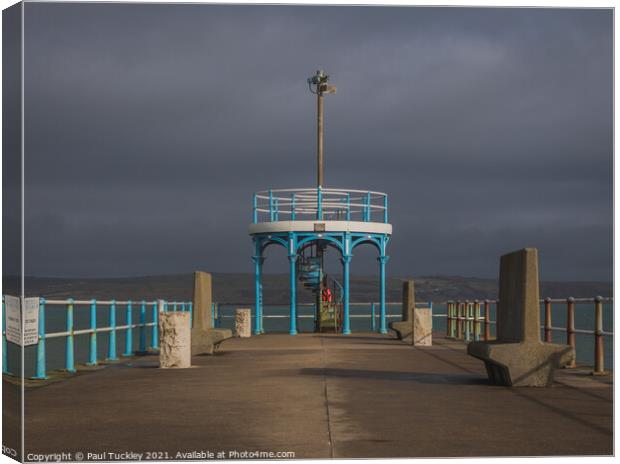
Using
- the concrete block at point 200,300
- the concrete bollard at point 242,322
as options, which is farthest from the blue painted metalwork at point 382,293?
the concrete block at point 200,300

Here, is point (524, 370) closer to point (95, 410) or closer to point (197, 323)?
point (95, 410)

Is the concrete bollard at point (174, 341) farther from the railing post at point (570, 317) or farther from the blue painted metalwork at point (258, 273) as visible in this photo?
the blue painted metalwork at point (258, 273)

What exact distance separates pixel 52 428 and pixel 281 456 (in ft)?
7.54

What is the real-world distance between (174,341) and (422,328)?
8.70m

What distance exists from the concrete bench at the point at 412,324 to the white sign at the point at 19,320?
15.5 m

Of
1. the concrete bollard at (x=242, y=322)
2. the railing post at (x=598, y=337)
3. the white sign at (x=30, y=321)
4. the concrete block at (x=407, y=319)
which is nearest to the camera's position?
the white sign at (x=30, y=321)

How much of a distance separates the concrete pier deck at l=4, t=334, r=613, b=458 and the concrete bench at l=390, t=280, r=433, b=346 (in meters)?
7.64

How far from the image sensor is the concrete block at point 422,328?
74.6 ft

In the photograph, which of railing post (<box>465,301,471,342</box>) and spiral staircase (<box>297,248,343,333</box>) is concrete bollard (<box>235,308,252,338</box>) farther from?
railing post (<box>465,301,471,342</box>)

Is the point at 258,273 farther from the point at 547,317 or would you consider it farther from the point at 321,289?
the point at 547,317

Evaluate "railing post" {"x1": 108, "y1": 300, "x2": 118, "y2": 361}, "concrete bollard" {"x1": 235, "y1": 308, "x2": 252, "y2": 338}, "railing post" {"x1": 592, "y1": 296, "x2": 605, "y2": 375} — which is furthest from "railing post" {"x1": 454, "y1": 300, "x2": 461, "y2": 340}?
"railing post" {"x1": 592, "y1": 296, "x2": 605, "y2": 375}

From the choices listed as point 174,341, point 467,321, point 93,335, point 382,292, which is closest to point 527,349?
point 174,341

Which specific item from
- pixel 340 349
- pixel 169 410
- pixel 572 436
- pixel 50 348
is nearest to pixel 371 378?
pixel 169 410

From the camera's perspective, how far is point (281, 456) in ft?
22.8
